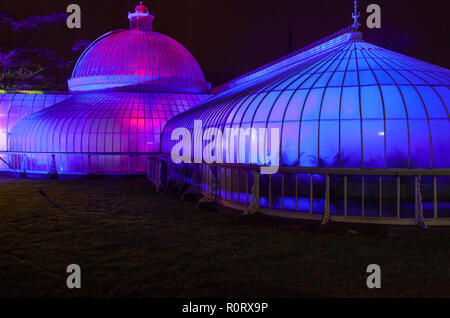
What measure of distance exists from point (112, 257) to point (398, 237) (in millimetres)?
8446

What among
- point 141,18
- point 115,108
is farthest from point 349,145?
point 141,18

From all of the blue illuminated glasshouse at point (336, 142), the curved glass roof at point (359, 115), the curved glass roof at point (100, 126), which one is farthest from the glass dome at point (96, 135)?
the curved glass roof at point (359, 115)

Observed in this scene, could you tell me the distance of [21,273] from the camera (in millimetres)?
10984

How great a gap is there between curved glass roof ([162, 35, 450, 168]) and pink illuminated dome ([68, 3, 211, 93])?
20721 millimetres

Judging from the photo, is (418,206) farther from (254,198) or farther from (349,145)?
(254,198)

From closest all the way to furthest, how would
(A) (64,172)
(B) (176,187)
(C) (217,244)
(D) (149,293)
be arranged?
(D) (149,293), (C) (217,244), (B) (176,187), (A) (64,172)

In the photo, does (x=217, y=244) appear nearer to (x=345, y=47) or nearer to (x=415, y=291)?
(x=415, y=291)

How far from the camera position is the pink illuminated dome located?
1531 inches

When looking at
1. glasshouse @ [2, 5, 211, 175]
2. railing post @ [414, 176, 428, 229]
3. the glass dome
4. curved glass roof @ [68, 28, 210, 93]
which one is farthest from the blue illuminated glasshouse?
curved glass roof @ [68, 28, 210, 93]

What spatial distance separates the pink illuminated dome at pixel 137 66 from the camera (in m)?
38.9

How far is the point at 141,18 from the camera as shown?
43.9 meters

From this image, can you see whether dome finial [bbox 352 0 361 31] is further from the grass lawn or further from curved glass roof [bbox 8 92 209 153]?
curved glass roof [bbox 8 92 209 153]

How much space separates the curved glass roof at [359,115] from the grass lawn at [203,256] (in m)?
2.57

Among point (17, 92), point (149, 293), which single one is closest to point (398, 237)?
point (149, 293)
